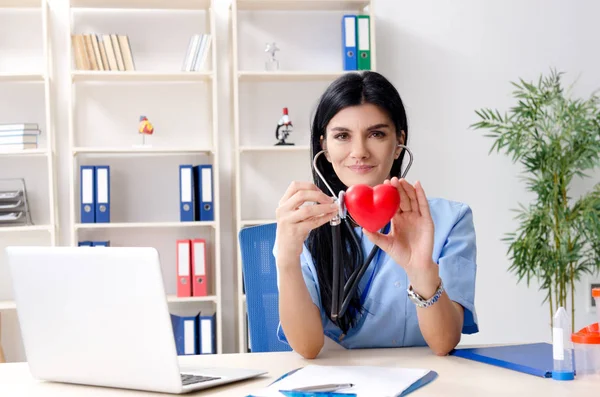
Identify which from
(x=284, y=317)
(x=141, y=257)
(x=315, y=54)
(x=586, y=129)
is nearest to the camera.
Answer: (x=141, y=257)

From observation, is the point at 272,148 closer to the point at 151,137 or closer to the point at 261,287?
the point at 151,137

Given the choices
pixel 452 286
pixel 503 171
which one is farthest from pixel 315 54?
pixel 452 286

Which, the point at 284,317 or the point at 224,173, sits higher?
the point at 224,173

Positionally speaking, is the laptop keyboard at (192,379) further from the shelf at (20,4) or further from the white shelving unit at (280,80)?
the shelf at (20,4)

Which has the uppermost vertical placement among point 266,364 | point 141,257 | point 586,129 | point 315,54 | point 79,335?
point 315,54

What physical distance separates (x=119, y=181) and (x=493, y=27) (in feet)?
7.09

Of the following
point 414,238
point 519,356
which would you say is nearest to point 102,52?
point 414,238

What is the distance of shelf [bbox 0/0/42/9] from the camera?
12.2 feet

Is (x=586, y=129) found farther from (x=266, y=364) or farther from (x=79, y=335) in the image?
(x=79, y=335)

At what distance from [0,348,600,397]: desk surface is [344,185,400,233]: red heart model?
30 cm

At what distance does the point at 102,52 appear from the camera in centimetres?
369

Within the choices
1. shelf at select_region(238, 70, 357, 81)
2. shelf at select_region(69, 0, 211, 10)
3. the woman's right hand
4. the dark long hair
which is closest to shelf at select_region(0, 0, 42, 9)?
shelf at select_region(69, 0, 211, 10)

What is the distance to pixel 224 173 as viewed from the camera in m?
3.97

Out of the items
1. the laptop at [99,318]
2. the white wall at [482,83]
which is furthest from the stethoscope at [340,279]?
the white wall at [482,83]
